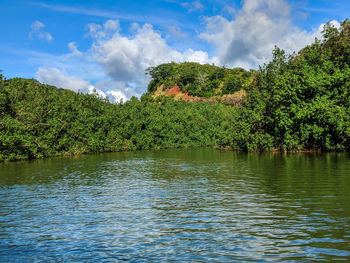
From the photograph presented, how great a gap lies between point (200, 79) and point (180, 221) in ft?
406

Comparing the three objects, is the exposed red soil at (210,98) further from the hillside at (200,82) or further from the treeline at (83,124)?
the treeline at (83,124)

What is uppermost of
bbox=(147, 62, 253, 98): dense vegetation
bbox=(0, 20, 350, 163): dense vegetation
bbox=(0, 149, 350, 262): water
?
bbox=(147, 62, 253, 98): dense vegetation

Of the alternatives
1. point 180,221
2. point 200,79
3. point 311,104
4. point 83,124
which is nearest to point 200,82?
point 200,79

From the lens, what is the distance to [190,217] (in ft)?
40.5

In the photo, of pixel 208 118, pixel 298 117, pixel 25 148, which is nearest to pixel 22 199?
pixel 25 148

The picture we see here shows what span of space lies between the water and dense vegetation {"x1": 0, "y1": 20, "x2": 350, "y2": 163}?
2196 cm

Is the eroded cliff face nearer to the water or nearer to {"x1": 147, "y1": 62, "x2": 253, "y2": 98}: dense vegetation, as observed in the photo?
{"x1": 147, "y1": 62, "x2": 253, "y2": 98}: dense vegetation

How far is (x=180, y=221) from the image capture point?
11.8m

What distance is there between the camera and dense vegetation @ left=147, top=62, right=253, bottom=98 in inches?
4995

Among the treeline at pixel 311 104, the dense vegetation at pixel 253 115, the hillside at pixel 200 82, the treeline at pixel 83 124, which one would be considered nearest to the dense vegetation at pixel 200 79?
the hillside at pixel 200 82

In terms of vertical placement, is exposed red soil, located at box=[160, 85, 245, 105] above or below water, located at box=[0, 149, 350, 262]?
above

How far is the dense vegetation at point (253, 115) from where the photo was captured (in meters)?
41.0

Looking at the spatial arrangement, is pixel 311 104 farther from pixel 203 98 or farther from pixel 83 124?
pixel 203 98

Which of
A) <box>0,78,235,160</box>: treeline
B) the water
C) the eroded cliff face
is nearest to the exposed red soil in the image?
the eroded cliff face
